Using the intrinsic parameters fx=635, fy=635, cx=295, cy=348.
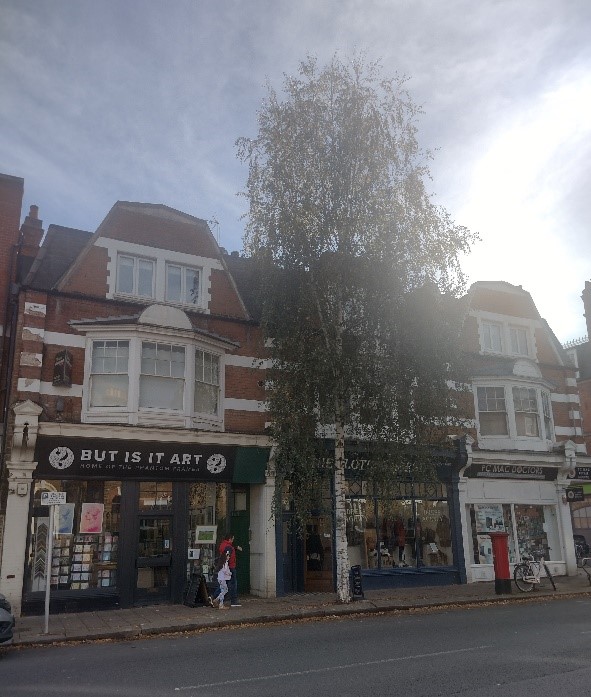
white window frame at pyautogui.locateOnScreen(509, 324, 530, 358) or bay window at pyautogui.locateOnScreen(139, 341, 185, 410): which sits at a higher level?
white window frame at pyautogui.locateOnScreen(509, 324, 530, 358)

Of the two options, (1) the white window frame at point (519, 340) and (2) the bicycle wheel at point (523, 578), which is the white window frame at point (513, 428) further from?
(2) the bicycle wheel at point (523, 578)

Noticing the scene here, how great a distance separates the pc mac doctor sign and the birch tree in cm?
207

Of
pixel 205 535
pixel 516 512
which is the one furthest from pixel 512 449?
pixel 205 535

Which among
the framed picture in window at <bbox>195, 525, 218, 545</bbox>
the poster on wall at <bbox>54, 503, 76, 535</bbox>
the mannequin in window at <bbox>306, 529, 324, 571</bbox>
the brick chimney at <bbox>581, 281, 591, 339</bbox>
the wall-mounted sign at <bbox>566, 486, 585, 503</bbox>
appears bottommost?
the mannequin in window at <bbox>306, 529, 324, 571</bbox>

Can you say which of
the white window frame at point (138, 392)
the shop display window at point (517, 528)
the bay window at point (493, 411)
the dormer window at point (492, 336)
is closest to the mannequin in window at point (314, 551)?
the white window frame at point (138, 392)

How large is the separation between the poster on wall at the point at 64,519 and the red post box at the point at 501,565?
1154 cm

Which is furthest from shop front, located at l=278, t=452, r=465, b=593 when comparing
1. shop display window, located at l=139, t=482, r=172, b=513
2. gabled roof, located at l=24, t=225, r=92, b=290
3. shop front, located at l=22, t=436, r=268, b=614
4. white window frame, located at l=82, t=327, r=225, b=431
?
gabled roof, located at l=24, t=225, r=92, b=290

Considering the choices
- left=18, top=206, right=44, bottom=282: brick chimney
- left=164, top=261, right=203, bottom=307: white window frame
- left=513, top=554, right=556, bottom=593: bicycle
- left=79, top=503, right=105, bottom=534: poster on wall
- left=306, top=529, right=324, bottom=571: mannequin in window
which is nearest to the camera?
left=79, top=503, right=105, bottom=534: poster on wall

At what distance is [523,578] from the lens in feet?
59.9

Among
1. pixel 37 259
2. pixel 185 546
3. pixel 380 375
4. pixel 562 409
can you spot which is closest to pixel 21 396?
pixel 37 259

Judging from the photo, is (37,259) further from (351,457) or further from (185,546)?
(351,457)

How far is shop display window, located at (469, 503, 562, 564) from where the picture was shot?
829 inches

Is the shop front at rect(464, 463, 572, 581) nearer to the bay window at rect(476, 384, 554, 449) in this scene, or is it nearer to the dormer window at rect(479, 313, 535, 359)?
the bay window at rect(476, 384, 554, 449)

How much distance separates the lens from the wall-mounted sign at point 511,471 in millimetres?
21094
